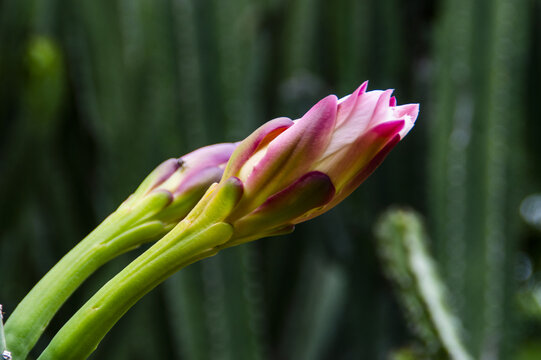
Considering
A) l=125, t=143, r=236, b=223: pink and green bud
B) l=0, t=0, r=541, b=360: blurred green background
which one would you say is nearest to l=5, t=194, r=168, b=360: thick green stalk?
l=125, t=143, r=236, b=223: pink and green bud

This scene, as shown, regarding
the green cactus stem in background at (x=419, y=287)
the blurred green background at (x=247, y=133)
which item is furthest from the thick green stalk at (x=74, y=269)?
the blurred green background at (x=247, y=133)

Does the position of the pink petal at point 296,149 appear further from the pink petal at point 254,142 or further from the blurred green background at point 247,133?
the blurred green background at point 247,133

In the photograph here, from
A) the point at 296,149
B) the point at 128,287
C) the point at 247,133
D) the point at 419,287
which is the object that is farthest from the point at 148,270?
the point at 247,133

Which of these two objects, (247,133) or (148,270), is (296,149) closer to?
(148,270)

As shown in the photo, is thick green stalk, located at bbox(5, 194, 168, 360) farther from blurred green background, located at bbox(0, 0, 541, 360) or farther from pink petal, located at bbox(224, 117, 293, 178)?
blurred green background, located at bbox(0, 0, 541, 360)

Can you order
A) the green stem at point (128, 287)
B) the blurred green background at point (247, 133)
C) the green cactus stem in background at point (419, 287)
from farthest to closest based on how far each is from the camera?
the blurred green background at point (247, 133), the green cactus stem in background at point (419, 287), the green stem at point (128, 287)

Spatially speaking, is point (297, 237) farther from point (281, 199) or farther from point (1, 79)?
point (281, 199)
